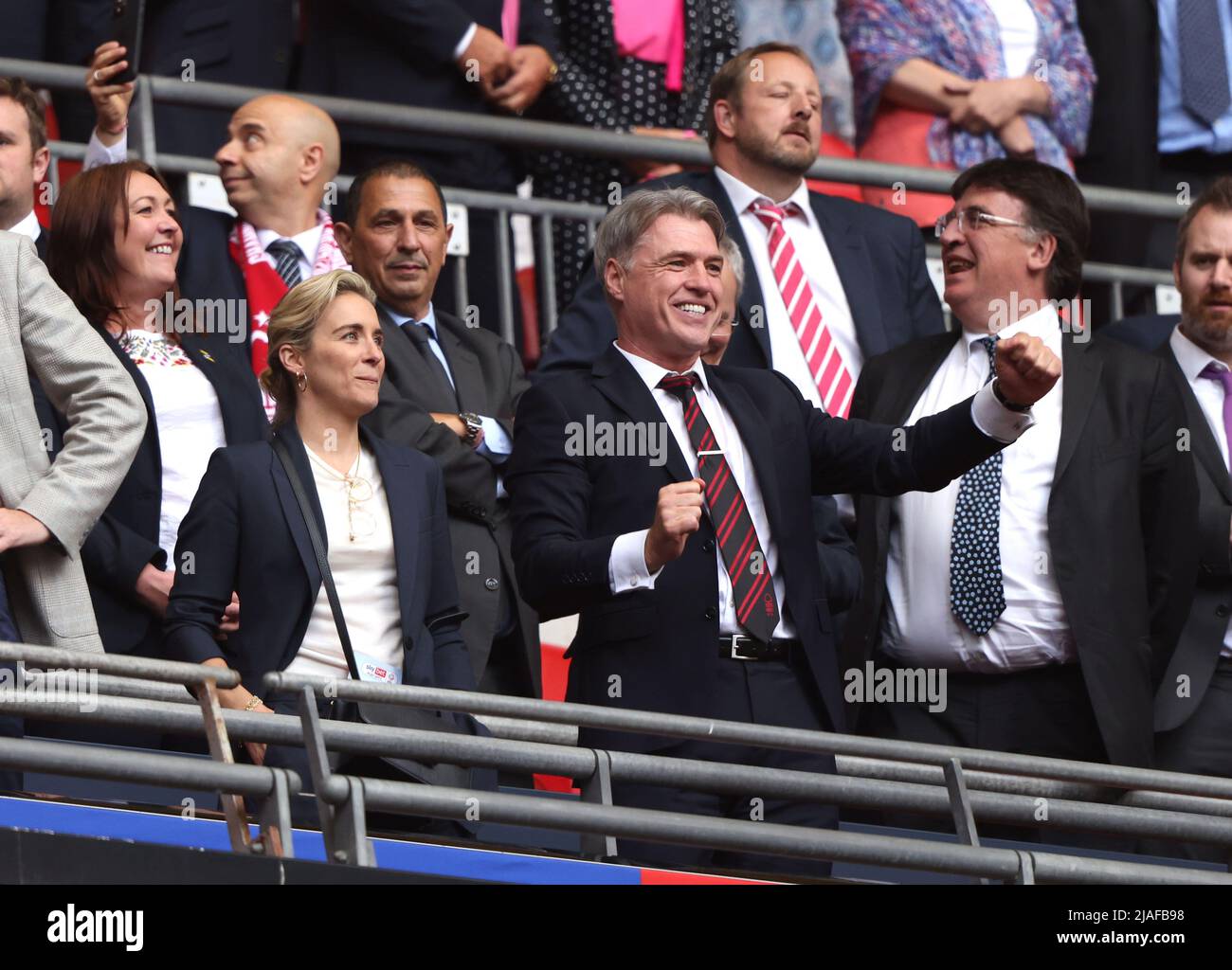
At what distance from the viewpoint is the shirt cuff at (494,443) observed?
735 cm

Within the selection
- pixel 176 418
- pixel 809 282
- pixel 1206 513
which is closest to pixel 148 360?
pixel 176 418

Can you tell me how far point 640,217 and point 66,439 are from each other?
160cm

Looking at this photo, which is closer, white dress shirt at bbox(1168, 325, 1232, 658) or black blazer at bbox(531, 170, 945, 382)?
white dress shirt at bbox(1168, 325, 1232, 658)

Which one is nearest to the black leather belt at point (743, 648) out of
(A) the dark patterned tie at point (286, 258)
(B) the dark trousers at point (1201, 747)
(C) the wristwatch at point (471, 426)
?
(C) the wristwatch at point (471, 426)

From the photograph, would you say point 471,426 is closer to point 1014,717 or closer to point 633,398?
point 633,398

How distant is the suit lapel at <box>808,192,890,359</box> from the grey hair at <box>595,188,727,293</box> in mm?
1665

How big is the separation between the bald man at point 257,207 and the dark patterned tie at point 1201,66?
4.24 metres

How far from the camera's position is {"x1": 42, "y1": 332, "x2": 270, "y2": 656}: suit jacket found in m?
6.51

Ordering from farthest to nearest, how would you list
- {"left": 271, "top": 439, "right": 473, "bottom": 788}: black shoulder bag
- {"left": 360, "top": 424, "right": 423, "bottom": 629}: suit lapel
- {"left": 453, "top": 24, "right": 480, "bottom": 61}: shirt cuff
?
1. {"left": 453, "top": 24, "right": 480, "bottom": 61}: shirt cuff
2. {"left": 360, "top": 424, "right": 423, "bottom": 629}: suit lapel
3. {"left": 271, "top": 439, "right": 473, "bottom": 788}: black shoulder bag

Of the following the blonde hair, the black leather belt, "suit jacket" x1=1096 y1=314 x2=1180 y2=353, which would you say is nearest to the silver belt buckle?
the black leather belt

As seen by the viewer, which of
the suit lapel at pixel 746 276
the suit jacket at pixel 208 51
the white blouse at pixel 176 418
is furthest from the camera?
the suit jacket at pixel 208 51

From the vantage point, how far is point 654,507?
6133mm

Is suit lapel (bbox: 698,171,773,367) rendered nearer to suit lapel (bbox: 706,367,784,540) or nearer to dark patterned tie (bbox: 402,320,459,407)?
dark patterned tie (bbox: 402,320,459,407)

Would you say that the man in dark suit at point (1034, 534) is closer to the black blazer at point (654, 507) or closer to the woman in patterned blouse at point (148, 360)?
the black blazer at point (654, 507)
